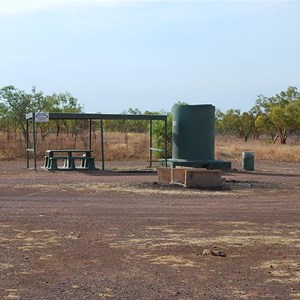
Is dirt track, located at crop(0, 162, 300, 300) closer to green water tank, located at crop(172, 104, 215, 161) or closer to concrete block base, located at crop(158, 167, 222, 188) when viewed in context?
concrete block base, located at crop(158, 167, 222, 188)

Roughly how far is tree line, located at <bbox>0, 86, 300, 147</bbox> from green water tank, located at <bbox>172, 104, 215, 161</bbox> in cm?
733

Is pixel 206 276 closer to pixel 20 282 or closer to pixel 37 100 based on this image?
pixel 20 282

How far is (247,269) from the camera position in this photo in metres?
7.96

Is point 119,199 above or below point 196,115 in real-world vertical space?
below

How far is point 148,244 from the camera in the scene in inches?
375

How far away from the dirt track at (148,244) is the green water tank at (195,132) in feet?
24.6

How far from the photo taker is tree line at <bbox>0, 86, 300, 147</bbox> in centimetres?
4103

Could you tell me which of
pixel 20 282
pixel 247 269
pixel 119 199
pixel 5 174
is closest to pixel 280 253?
pixel 247 269

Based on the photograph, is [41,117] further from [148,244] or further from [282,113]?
[282,113]

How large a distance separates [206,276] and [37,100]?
1403 inches

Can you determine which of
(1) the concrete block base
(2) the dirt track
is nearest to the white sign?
(2) the dirt track

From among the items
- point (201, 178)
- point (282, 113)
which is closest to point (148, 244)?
point (201, 178)

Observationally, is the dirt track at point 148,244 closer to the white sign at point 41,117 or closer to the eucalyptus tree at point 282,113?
the white sign at point 41,117

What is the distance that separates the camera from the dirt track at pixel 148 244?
23.0 feet
